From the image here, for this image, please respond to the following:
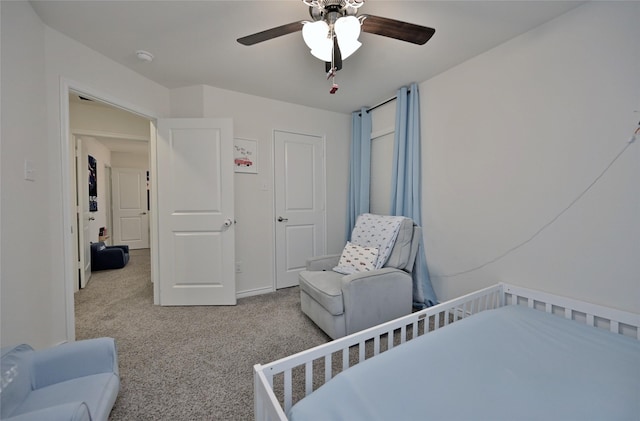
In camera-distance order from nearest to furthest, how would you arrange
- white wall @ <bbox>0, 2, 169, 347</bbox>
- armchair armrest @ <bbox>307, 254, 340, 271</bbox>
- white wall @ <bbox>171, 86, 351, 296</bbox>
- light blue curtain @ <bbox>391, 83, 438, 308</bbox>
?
1. white wall @ <bbox>0, 2, 169, 347</bbox>
2. armchair armrest @ <bbox>307, 254, 340, 271</bbox>
3. light blue curtain @ <bbox>391, 83, 438, 308</bbox>
4. white wall @ <bbox>171, 86, 351, 296</bbox>

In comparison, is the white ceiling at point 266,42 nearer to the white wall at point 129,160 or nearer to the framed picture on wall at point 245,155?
the framed picture on wall at point 245,155

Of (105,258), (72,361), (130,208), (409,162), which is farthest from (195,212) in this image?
(130,208)

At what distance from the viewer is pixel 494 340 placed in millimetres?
1145

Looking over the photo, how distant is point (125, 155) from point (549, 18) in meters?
7.37

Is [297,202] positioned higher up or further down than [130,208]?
higher up

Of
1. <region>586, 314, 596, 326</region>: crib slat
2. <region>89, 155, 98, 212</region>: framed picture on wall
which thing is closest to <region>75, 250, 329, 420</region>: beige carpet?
<region>586, 314, 596, 326</region>: crib slat

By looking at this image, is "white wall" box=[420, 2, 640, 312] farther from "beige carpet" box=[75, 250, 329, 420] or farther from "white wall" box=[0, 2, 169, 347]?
"white wall" box=[0, 2, 169, 347]

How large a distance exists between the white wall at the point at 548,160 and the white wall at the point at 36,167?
304 centimetres

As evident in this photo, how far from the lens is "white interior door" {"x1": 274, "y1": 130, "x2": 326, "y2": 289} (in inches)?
123

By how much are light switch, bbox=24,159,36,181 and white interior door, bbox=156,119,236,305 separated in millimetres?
1004

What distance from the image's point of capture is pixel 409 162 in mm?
2590

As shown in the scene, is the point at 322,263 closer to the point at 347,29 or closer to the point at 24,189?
the point at 347,29

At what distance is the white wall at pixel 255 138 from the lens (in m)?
2.71

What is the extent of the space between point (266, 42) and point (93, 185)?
4273 millimetres
